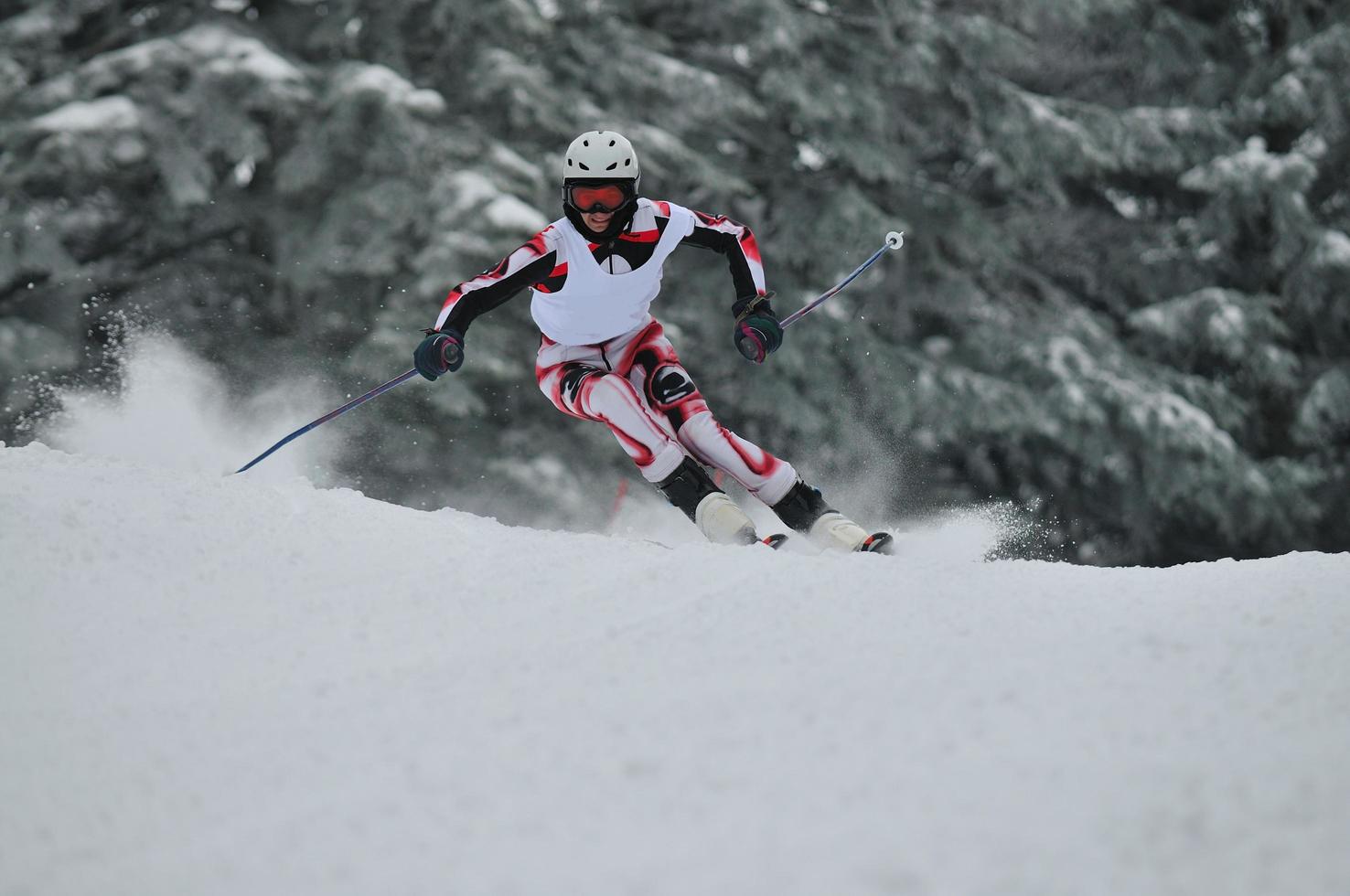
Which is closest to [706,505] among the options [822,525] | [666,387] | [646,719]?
[822,525]

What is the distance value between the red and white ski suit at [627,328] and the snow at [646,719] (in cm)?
86

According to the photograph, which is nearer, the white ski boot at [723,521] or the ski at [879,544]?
the ski at [879,544]

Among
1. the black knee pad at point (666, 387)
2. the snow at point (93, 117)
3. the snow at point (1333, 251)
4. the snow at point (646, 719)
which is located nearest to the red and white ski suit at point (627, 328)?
the black knee pad at point (666, 387)

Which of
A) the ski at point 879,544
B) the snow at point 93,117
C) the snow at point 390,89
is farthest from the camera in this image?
the snow at point 390,89

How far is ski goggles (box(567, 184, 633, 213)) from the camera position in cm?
414

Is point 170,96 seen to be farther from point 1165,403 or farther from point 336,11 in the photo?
point 1165,403

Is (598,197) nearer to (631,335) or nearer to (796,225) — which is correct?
(631,335)

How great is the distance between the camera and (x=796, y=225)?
10812 millimetres

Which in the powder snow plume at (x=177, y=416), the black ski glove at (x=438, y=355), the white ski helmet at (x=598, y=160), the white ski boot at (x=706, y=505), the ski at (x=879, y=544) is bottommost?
the powder snow plume at (x=177, y=416)

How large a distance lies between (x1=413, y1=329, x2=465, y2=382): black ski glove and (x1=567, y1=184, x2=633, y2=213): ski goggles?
2.12 ft

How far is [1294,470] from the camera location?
11.4 metres

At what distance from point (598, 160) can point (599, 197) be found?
129 mm

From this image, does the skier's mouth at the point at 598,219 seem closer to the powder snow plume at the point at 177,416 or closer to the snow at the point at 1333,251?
the powder snow plume at the point at 177,416

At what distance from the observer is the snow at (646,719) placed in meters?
1.82
